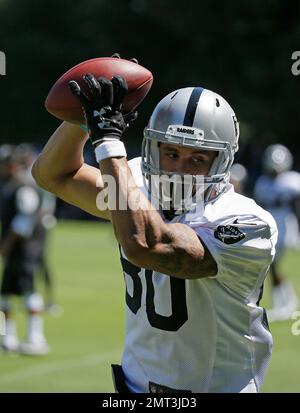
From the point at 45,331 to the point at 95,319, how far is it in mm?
802

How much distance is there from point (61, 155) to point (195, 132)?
2.42 ft

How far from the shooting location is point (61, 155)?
13.1 ft

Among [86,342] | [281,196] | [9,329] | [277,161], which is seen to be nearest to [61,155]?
[9,329]

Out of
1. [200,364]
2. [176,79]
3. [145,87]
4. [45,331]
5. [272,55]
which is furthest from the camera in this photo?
[176,79]

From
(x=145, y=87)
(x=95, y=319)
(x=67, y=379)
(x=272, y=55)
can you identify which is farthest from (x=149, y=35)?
(x=145, y=87)

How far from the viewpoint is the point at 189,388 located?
3502mm

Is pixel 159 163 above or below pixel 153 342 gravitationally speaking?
above

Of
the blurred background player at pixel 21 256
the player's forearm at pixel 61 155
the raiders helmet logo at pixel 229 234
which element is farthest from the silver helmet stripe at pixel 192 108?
the blurred background player at pixel 21 256

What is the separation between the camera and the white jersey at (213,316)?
3432 mm

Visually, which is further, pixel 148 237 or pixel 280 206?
pixel 280 206

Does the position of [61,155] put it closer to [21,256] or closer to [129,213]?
[129,213]

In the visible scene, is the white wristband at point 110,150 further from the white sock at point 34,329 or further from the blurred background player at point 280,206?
the blurred background player at point 280,206
